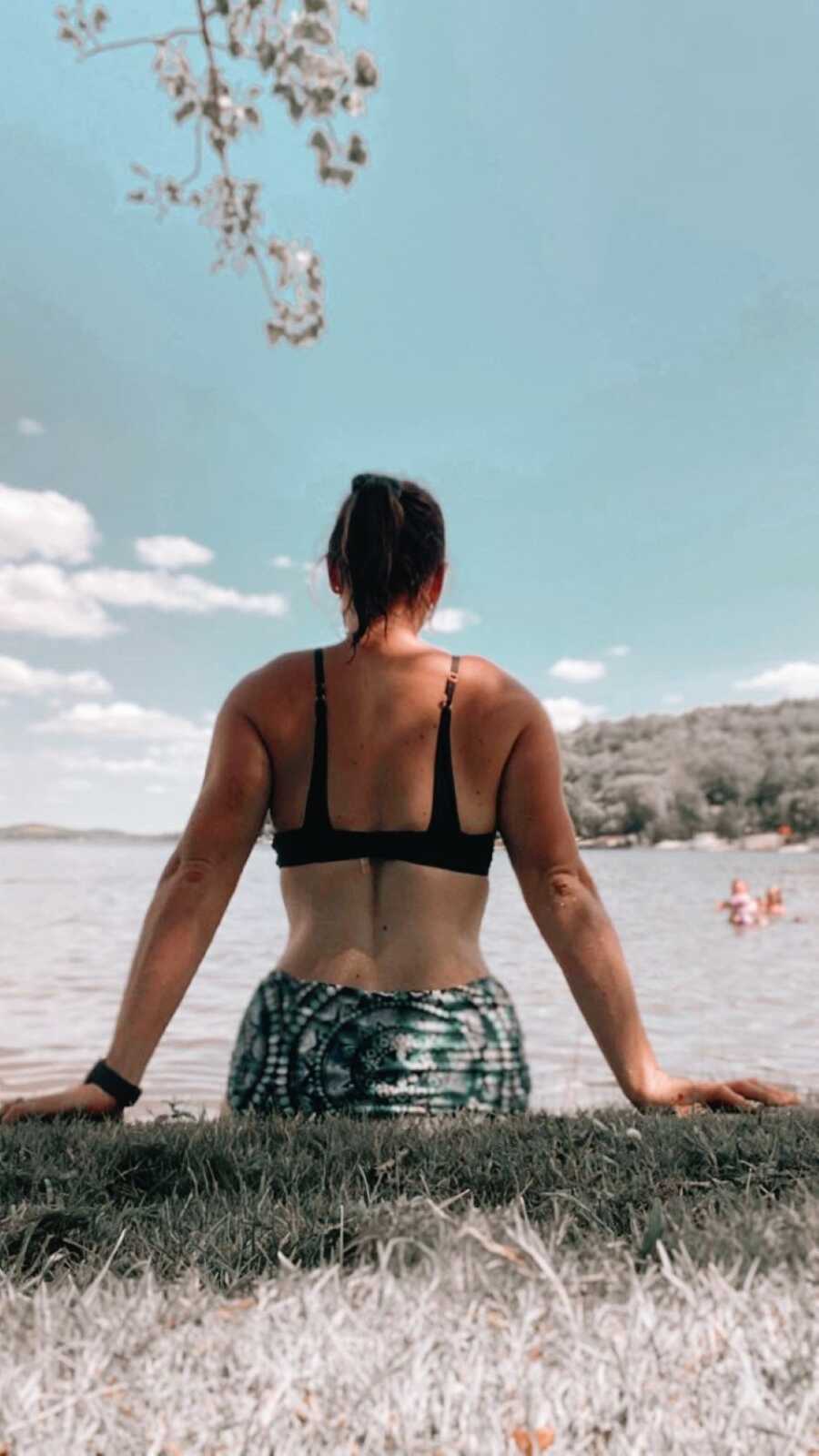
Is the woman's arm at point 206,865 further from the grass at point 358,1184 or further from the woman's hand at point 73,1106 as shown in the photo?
the grass at point 358,1184

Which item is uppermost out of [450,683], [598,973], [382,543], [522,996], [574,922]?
[382,543]

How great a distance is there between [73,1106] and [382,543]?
1.57 m

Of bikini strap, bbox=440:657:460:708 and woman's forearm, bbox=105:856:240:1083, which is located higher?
bikini strap, bbox=440:657:460:708

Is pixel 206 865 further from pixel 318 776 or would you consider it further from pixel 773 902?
pixel 773 902

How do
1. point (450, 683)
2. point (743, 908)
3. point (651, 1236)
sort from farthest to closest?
point (743, 908) < point (450, 683) < point (651, 1236)

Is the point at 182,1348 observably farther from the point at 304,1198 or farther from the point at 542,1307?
the point at 304,1198

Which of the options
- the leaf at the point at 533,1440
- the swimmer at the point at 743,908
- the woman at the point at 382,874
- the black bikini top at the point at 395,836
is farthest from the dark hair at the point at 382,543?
the swimmer at the point at 743,908

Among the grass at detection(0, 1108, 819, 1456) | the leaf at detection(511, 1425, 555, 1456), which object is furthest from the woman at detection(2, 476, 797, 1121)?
the leaf at detection(511, 1425, 555, 1456)

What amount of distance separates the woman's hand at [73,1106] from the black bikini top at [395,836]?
71cm

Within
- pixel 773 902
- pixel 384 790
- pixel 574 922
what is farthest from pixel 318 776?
pixel 773 902

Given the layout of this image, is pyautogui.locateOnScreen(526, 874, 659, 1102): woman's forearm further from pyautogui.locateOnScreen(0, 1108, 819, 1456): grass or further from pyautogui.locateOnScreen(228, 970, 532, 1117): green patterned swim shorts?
pyautogui.locateOnScreen(0, 1108, 819, 1456): grass

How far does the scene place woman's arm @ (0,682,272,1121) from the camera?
10.6ft

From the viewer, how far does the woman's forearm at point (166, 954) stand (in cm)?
319

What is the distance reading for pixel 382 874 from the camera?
124 inches
